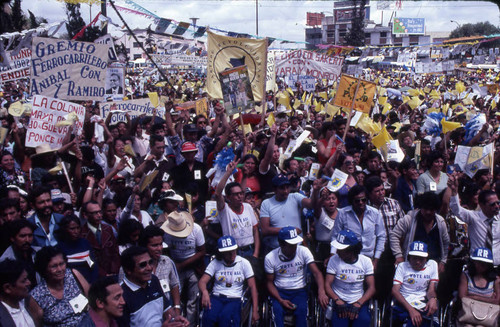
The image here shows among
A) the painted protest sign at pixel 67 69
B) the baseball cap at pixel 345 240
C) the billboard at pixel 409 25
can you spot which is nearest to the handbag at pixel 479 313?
the baseball cap at pixel 345 240

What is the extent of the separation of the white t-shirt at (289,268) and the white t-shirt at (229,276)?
247 millimetres

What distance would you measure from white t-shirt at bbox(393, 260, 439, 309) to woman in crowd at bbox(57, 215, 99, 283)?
286cm

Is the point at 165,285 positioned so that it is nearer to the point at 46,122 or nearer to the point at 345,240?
the point at 345,240

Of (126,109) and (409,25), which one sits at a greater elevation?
(409,25)

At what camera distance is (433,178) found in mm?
6586

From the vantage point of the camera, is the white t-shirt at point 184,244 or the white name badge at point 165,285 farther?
the white t-shirt at point 184,244

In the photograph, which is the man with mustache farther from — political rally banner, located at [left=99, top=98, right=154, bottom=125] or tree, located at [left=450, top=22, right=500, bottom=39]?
tree, located at [left=450, top=22, right=500, bottom=39]

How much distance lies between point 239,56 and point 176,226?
419 cm

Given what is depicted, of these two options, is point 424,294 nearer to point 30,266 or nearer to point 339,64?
point 30,266

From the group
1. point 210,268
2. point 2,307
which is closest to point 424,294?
point 210,268

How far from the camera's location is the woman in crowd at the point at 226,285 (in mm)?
5031

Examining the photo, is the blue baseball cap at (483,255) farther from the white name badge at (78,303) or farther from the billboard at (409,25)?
the billboard at (409,25)

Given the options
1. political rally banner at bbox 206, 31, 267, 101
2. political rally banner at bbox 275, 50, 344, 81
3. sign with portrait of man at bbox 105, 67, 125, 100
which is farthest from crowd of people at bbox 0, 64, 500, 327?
political rally banner at bbox 275, 50, 344, 81

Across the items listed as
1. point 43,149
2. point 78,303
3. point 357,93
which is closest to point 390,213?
point 357,93
